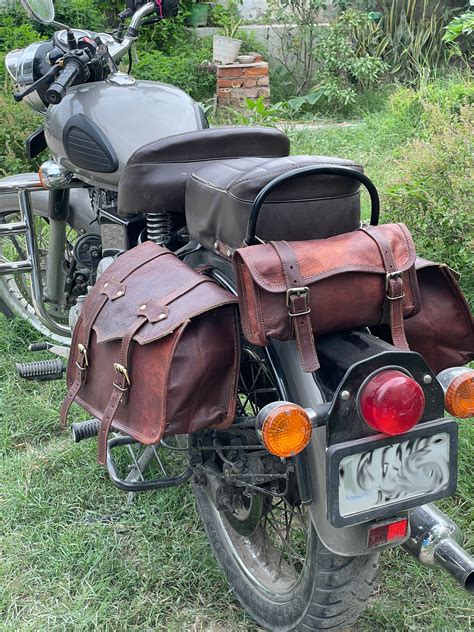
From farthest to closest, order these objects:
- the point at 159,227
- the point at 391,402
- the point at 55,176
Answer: the point at 55,176, the point at 159,227, the point at 391,402

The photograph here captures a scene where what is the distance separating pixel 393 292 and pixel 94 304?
0.72m

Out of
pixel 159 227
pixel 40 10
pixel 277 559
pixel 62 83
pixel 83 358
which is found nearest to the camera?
pixel 83 358

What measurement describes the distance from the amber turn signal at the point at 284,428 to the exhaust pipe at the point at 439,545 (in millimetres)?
373

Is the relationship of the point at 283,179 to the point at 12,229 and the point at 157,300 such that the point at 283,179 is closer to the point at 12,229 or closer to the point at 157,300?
the point at 157,300

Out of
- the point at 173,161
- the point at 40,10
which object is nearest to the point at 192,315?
the point at 173,161

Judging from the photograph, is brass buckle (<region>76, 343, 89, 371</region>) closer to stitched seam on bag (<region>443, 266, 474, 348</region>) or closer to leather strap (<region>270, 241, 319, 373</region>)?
leather strap (<region>270, 241, 319, 373</region>)

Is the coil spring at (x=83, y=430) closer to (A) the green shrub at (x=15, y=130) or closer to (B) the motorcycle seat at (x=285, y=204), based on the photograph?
(B) the motorcycle seat at (x=285, y=204)

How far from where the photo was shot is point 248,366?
1.79m

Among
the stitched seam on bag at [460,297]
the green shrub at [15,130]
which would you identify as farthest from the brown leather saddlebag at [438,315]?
the green shrub at [15,130]

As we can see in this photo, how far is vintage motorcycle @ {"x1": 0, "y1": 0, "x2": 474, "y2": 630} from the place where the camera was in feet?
4.57

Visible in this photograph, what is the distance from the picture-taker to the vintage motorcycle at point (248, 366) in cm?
139

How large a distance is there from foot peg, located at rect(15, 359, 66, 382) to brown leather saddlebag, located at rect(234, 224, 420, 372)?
1365mm

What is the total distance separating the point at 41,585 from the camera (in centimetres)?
209

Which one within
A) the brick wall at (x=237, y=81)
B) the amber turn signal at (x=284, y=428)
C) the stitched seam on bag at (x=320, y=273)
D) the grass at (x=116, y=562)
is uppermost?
the stitched seam on bag at (x=320, y=273)
